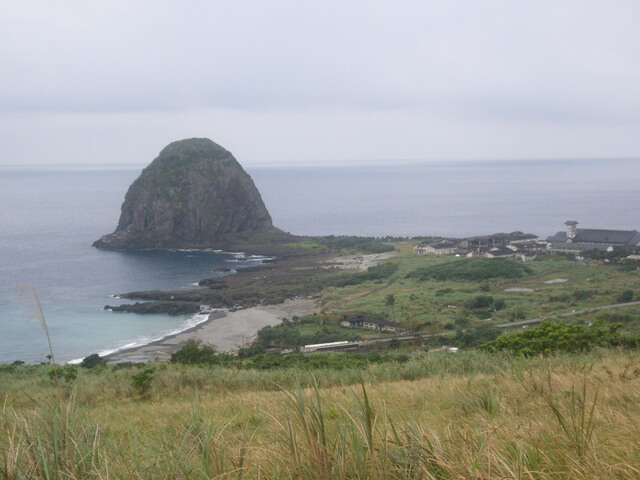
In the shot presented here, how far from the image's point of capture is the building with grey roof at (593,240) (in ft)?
192

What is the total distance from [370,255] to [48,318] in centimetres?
3739

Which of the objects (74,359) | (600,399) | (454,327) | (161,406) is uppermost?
(600,399)

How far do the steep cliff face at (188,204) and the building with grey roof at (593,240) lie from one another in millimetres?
45827

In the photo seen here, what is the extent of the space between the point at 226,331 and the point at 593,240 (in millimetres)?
44993

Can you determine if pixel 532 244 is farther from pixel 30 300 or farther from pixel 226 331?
pixel 30 300

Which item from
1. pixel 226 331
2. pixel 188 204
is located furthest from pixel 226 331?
pixel 188 204

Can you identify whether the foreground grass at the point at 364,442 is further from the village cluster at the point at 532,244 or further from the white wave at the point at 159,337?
the village cluster at the point at 532,244

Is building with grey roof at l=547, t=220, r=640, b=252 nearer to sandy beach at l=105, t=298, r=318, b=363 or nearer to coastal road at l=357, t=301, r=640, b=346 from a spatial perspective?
coastal road at l=357, t=301, r=640, b=346

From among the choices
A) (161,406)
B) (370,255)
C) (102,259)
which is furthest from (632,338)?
(102,259)

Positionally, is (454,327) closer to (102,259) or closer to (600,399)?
(600,399)

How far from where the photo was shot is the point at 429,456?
3.11m

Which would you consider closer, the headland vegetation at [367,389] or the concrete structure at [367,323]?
the headland vegetation at [367,389]

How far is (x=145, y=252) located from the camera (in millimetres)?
77750

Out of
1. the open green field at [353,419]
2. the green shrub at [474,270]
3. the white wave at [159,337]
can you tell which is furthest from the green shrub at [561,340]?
the green shrub at [474,270]
